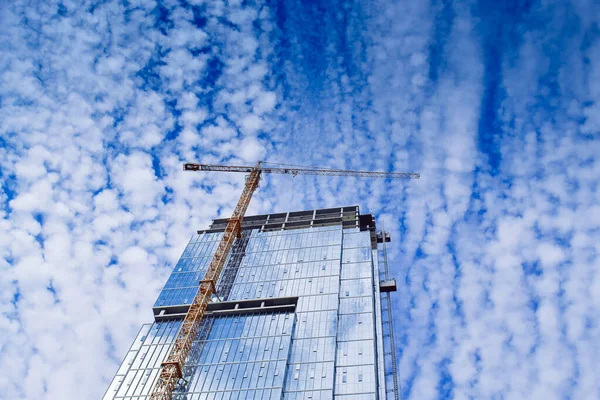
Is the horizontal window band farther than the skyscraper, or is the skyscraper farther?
the horizontal window band

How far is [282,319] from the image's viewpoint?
291 feet

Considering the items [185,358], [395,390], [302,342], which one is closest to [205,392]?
[185,358]

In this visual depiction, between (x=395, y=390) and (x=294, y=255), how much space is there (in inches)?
1249

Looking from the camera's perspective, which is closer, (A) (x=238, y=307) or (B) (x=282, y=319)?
(B) (x=282, y=319)

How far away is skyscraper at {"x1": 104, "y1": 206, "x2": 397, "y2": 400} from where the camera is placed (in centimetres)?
7738

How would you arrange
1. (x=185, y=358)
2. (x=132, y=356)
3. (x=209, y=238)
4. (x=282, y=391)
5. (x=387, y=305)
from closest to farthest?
(x=282, y=391), (x=185, y=358), (x=132, y=356), (x=387, y=305), (x=209, y=238)

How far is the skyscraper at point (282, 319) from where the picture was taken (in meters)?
77.4

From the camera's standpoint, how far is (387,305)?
99.4m

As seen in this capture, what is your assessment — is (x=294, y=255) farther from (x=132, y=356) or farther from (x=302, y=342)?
(x=132, y=356)

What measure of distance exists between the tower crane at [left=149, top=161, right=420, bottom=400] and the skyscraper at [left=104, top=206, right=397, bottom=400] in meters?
3.05

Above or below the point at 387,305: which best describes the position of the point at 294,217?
above

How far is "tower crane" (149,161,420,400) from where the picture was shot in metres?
75.9

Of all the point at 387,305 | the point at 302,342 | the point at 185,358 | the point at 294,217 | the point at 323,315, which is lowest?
the point at 185,358

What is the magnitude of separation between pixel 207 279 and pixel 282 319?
48.0 ft
